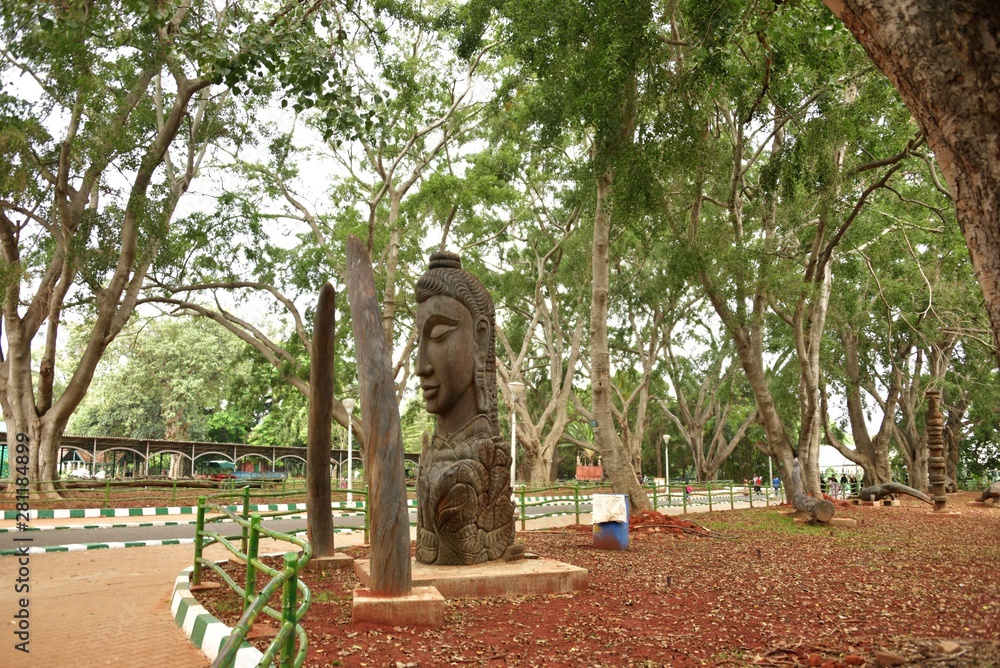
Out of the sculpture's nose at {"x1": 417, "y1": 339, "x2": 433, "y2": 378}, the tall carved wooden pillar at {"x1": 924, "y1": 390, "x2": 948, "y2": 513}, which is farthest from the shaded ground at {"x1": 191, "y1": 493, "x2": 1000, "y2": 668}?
the tall carved wooden pillar at {"x1": 924, "y1": 390, "x2": 948, "y2": 513}

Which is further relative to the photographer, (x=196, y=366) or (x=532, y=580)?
(x=196, y=366)

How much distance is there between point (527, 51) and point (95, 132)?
889 cm

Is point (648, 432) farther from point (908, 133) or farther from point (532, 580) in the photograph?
point (532, 580)

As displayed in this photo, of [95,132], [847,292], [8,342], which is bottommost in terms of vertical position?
[8,342]

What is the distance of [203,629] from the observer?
5.08 metres

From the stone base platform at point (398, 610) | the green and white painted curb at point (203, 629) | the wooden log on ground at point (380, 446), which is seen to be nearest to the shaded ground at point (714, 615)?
the stone base platform at point (398, 610)

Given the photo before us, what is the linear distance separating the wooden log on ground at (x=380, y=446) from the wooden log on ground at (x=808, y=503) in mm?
10918

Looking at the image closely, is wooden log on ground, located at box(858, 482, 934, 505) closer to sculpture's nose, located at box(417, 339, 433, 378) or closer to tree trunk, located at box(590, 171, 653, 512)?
tree trunk, located at box(590, 171, 653, 512)

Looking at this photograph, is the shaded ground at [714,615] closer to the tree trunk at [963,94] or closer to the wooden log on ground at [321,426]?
the wooden log on ground at [321,426]

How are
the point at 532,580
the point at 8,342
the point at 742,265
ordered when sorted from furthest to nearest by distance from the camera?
the point at 8,342
the point at 742,265
the point at 532,580

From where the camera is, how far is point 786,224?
16.7 meters

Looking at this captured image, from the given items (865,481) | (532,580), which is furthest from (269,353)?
(865,481)

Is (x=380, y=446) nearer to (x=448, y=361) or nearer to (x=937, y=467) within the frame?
(x=448, y=361)

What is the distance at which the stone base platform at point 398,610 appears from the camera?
18.0 feet
